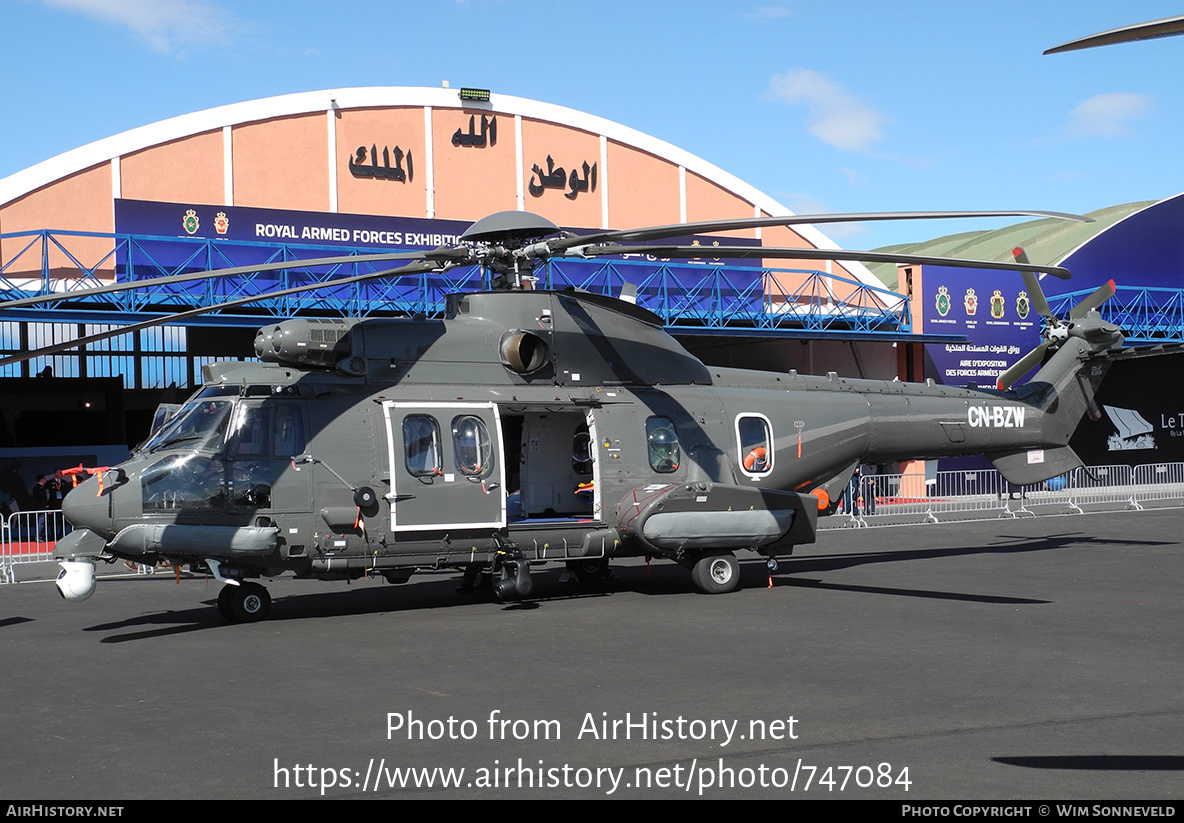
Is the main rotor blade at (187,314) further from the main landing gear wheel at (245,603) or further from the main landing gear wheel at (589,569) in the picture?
the main landing gear wheel at (589,569)

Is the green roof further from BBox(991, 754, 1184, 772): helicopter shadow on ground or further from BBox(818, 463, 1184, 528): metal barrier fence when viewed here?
BBox(991, 754, 1184, 772): helicopter shadow on ground

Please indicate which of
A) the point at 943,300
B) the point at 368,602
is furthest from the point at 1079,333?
the point at 943,300

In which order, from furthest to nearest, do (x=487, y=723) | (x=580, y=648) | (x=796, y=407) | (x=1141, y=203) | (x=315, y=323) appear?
(x=1141, y=203)
(x=796, y=407)
(x=315, y=323)
(x=580, y=648)
(x=487, y=723)

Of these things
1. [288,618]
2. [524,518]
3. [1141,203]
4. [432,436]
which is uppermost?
[1141,203]

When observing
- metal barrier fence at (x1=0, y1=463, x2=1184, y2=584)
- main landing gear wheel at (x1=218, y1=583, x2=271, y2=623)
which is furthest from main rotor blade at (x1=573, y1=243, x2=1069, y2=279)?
metal barrier fence at (x1=0, y1=463, x2=1184, y2=584)

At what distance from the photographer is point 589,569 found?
16.2m

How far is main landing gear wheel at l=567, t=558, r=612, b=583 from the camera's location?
1616cm

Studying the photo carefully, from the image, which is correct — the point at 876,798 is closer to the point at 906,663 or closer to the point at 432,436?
the point at 906,663

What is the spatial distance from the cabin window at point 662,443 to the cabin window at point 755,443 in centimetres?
114

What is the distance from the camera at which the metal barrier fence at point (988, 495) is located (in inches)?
1122

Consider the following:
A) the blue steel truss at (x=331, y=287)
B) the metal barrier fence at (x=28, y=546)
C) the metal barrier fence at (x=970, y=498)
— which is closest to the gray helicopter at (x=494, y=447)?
the metal barrier fence at (x=28, y=546)

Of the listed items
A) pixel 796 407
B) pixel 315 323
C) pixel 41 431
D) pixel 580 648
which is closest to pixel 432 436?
pixel 315 323
